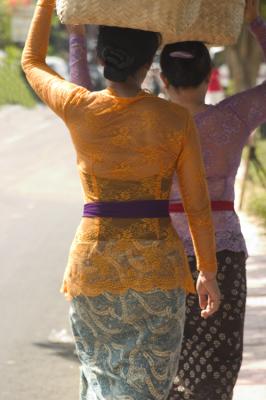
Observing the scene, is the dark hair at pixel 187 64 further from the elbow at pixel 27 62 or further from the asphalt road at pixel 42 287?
the asphalt road at pixel 42 287

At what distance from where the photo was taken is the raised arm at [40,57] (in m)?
3.90

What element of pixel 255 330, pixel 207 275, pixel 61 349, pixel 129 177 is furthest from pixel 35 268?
pixel 129 177

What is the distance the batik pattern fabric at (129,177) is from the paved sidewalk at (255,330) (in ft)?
8.17

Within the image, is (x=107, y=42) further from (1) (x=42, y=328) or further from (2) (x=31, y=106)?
(2) (x=31, y=106)

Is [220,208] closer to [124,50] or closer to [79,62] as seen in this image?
[79,62]

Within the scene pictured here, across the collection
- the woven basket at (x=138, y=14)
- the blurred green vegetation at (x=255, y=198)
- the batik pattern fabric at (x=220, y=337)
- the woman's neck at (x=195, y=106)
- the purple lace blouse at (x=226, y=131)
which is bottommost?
Result: the blurred green vegetation at (x=255, y=198)

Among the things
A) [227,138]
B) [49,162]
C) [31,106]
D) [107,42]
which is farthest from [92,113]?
[31,106]

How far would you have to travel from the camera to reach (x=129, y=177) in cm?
376

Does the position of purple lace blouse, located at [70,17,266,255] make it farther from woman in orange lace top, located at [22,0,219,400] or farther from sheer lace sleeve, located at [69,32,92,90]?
woman in orange lace top, located at [22,0,219,400]

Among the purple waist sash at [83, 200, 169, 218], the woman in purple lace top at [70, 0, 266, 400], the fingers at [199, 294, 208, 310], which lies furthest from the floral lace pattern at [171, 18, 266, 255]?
the purple waist sash at [83, 200, 169, 218]

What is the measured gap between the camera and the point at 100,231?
378 centimetres

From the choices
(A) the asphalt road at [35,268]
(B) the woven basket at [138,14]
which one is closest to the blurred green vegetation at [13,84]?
(A) the asphalt road at [35,268]

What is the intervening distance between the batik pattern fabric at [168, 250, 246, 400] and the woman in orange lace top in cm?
84

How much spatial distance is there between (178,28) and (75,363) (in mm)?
3676
